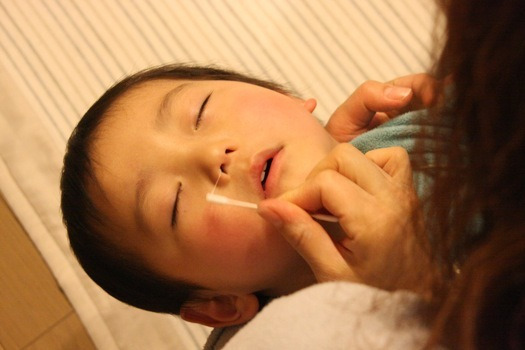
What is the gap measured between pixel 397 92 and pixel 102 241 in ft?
1.40

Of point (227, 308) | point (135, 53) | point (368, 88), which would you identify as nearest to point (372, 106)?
point (368, 88)

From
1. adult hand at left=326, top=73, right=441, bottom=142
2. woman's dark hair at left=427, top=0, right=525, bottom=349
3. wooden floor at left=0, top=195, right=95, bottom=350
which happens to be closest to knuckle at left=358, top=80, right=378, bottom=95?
adult hand at left=326, top=73, right=441, bottom=142

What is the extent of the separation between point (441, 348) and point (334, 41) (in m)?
0.68

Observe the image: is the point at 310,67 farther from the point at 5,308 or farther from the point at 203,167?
the point at 5,308

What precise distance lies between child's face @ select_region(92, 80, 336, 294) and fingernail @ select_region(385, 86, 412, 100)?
0.43 feet

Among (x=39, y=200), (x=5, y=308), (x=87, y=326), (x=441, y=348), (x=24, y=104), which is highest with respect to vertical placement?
(x=24, y=104)

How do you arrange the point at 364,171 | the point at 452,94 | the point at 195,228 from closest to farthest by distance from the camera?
1. the point at 452,94
2. the point at 364,171
3. the point at 195,228

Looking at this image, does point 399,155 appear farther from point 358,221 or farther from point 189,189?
point 189,189

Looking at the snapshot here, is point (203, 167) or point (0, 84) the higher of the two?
point (0, 84)

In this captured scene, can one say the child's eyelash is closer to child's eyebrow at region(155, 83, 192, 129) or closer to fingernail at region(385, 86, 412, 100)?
child's eyebrow at region(155, 83, 192, 129)

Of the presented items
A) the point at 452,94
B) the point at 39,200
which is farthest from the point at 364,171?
the point at 39,200

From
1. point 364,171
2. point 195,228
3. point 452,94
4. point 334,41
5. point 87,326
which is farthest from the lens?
point 334,41

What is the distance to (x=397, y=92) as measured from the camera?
0.74m

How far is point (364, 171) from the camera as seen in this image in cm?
51
